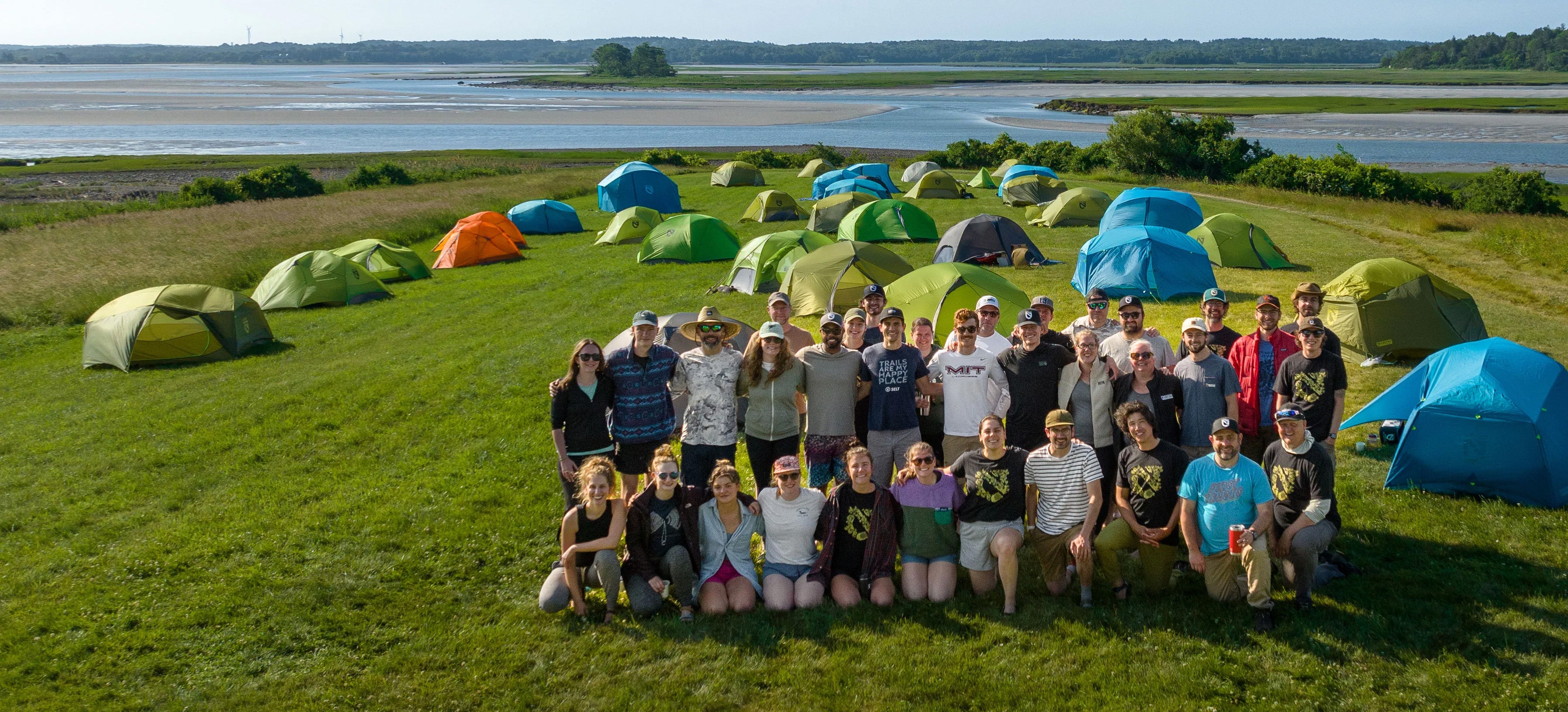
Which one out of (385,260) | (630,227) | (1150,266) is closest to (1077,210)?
(1150,266)

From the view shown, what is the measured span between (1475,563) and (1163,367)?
8.65ft

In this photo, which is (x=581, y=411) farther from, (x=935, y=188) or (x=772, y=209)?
(x=935, y=188)

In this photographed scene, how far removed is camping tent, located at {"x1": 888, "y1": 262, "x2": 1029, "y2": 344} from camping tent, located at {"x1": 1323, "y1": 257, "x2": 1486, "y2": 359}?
450 cm

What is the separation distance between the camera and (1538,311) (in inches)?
688

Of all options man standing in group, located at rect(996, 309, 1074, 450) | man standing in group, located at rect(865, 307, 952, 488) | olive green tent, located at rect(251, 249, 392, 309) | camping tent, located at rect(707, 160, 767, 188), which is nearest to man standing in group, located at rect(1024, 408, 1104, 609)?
man standing in group, located at rect(996, 309, 1074, 450)

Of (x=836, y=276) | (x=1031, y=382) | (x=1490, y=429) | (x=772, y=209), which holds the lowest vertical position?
(x=1490, y=429)

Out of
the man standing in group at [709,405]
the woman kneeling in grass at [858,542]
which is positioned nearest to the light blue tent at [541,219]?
the man standing in group at [709,405]

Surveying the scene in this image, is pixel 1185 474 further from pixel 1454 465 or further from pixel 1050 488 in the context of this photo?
pixel 1454 465

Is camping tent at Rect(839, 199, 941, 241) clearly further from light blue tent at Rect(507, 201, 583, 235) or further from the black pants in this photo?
the black pants

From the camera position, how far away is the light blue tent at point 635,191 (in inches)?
1391

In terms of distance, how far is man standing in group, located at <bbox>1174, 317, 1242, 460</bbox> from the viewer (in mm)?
7551

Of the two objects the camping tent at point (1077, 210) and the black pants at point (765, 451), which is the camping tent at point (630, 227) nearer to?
the camping tent at point (1077, 210)

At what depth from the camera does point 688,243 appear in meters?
24.8

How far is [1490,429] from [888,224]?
62.8 feet
